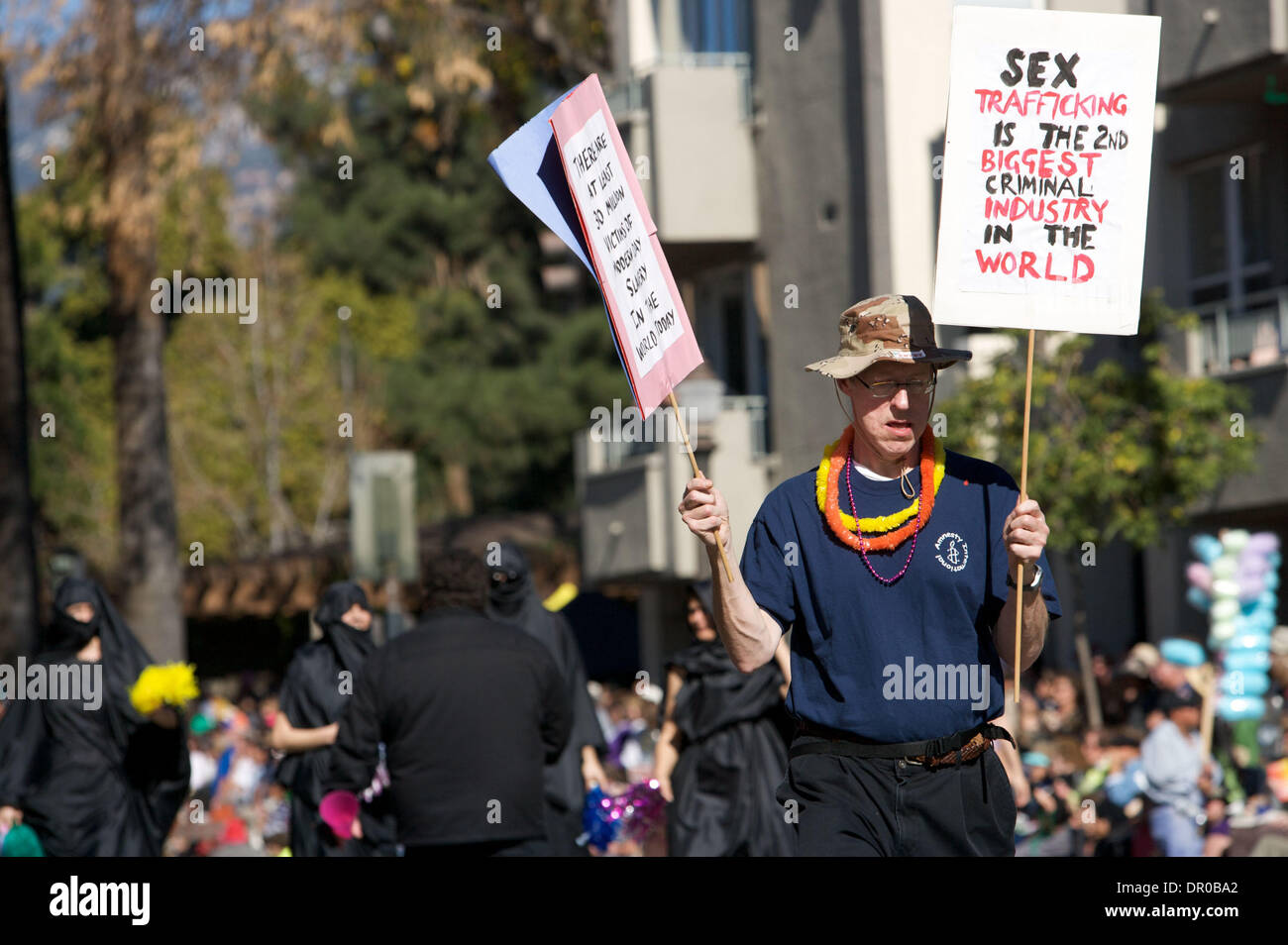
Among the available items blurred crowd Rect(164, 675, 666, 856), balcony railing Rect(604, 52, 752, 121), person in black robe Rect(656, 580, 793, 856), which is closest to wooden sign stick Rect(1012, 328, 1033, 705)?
person in black robe Rect(656, 580, 793, 856)

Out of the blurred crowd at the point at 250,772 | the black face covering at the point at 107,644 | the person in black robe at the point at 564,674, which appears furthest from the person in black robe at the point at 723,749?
the black face covering at the point at 107,644

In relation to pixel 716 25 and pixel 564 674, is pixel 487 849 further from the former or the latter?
pixel 716 25

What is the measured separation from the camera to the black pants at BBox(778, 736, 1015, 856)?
17.1 ft

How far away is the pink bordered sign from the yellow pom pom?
4413 millimetres

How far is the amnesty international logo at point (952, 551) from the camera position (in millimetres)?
5312

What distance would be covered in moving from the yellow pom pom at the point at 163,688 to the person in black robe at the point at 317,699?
0.59 meters

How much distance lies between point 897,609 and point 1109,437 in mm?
12540

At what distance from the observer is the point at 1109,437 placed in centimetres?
1741

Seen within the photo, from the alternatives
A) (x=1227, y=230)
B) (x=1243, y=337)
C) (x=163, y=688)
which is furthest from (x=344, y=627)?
(x=1227, y=230)

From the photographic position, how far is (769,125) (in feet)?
76.8

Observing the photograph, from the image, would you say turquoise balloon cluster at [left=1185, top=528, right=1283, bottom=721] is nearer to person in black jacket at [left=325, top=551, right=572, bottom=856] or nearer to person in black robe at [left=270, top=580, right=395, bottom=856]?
person in black robe at [left=270, top=580, right=395, bottom=856]

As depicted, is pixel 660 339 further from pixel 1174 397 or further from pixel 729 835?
pixel 1174 397

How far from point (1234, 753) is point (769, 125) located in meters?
12.5
